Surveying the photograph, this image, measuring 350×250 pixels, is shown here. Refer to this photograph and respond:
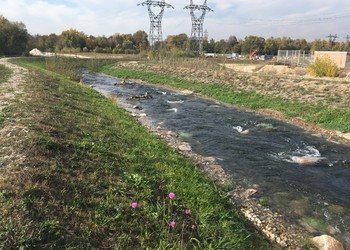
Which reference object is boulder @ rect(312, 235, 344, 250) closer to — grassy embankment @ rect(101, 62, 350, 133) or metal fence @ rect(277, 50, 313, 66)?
grassy embankment @ rect(101, 62, 350, 133)

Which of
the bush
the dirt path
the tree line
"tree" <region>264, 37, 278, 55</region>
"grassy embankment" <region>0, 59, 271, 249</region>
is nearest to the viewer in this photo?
"grassy embankment" <region>0, 59, 271, 249</region>

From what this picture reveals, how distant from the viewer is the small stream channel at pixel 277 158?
8917mm

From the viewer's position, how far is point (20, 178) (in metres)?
6.57

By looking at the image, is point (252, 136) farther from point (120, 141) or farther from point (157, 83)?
point (157, 83)

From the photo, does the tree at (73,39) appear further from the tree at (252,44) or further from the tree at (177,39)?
the tree at (252,44)

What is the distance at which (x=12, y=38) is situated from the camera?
225ft

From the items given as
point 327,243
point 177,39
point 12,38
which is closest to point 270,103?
A: point 327,243

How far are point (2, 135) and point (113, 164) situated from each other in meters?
3.33

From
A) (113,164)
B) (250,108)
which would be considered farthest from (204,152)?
(250,108)

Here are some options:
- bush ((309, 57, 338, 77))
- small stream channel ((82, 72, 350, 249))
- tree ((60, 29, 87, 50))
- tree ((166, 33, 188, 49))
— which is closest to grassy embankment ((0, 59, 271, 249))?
small stream channel ((82, 72, 350, 249))

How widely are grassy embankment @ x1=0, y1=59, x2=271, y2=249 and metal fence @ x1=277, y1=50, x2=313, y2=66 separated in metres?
41.0

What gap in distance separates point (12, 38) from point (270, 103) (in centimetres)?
6432

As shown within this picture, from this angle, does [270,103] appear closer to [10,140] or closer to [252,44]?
[10,140]

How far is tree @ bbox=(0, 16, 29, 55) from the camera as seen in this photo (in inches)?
2645
